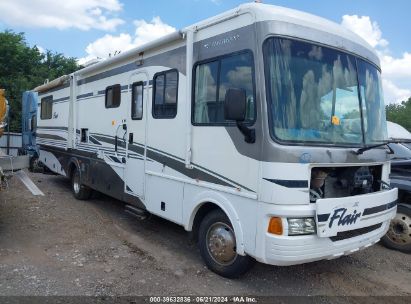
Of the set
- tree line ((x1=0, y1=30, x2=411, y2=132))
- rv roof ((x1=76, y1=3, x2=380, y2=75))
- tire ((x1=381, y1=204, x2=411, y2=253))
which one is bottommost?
tire ((x1=381, y1=204, x2=411, y2=253))

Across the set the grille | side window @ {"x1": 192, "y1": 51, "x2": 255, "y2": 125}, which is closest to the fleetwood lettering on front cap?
the grille

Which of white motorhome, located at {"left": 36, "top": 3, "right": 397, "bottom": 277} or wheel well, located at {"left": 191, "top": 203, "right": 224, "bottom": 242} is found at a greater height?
white motorhome, located at {"left": 36, "top": 3, "right": 397, "bottom": 277}

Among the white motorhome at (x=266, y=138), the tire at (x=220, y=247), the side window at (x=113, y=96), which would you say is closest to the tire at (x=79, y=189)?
the side window at (x=113, y=96)

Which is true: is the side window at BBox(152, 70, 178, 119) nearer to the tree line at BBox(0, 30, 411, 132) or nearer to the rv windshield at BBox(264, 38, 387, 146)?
the rv windshield at BBox(264, 38, 387, 146)

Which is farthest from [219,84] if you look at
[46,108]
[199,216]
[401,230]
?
[46,108]

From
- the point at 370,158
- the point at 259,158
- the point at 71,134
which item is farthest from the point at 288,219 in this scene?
the point at 71,134

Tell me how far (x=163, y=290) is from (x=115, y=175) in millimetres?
3094

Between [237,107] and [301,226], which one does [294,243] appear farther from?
[237,107]

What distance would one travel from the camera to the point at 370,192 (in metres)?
4.93

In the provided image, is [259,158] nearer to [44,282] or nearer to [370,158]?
[370,158]

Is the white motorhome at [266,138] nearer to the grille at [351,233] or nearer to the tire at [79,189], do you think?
the grille at [351,233]

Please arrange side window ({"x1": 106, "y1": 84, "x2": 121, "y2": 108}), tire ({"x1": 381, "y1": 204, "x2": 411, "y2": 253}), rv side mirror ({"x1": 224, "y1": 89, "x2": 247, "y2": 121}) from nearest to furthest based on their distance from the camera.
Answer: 1. rv side mirror ({"x1": 224, "y1": 89, "x2": 247, "y2": 121})
2. tire ({"x1": 381, "y1": 204, "x2": 411, "y2": 253})
3. side window ({"x1": 106, "y1": 84, "x2": 121, "y2": 108})

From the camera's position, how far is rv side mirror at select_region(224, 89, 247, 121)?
13.5ft

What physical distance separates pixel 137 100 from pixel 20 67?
21701mm
